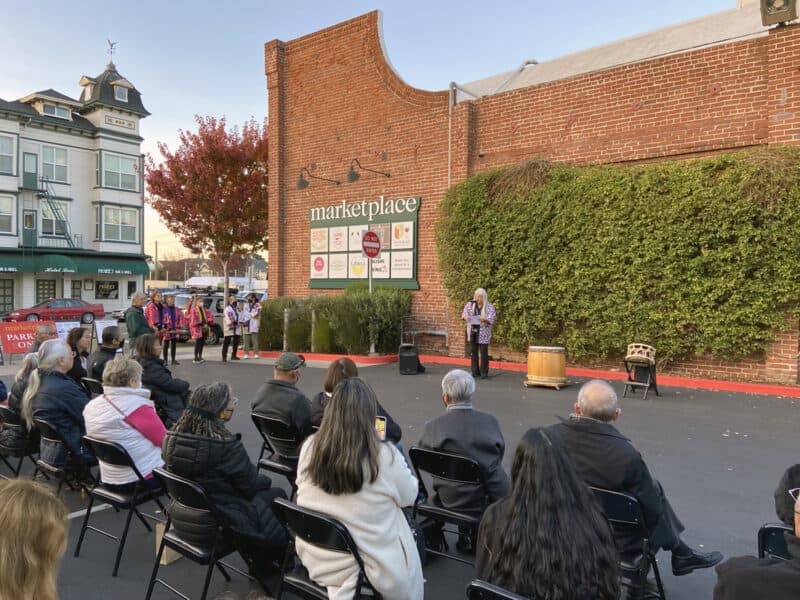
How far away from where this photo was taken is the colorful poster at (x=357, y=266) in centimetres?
1628

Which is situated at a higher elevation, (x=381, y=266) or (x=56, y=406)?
(x=381, y=266)

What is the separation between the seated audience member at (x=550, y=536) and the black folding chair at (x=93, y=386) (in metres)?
5.18

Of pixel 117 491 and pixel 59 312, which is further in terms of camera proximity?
pixel 59 312

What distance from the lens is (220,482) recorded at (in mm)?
3324

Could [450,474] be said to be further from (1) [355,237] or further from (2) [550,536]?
(1) [355,237]

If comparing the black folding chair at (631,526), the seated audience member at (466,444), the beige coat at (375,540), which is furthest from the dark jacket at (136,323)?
the black folding chair at (631,526)

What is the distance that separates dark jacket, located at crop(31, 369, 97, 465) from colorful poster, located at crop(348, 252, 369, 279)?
37.7ft

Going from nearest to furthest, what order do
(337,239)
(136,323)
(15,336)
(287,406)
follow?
(287,406)
(136,323)
(15,336)
(337,239)

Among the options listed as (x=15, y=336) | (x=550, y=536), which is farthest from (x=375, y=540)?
(x=15, y=336)

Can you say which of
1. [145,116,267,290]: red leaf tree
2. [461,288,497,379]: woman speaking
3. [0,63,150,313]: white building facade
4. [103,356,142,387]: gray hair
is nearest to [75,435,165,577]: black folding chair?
[103,356,142,387]: gray hair

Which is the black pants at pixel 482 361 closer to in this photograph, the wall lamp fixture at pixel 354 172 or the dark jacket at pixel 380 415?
the wall lamp fixture at pixel 354 172

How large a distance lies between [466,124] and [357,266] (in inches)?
195

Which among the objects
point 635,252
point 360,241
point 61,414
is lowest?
point 61,414

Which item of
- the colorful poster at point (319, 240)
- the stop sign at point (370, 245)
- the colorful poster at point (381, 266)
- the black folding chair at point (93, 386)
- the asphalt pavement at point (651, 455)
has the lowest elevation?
the asphalt pavement at point (651, 455)
